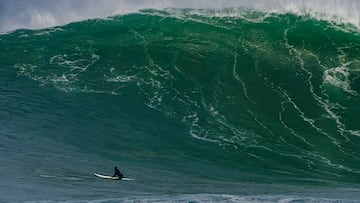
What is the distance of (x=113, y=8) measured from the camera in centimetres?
2975

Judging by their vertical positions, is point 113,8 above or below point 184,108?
above

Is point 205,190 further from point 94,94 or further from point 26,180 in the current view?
point 94,94

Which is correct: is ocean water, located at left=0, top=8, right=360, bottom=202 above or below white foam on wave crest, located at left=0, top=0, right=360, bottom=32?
below

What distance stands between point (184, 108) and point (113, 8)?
863cm

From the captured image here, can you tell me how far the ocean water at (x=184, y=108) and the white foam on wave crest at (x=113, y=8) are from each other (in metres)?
0.42

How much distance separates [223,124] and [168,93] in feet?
8.29

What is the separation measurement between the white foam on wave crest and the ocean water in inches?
16.4

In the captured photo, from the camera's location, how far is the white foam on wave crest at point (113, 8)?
→ 28328mm

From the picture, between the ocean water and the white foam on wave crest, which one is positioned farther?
the white foam on wave crest

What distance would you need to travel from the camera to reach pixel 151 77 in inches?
957

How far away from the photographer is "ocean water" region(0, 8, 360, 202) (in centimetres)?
1727

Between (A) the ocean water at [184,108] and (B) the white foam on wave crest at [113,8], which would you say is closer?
(A) the ocean water at [184,108]

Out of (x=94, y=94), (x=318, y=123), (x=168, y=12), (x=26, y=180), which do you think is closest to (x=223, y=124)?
(x=318, y=123)

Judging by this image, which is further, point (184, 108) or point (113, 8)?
point (113, 8)
